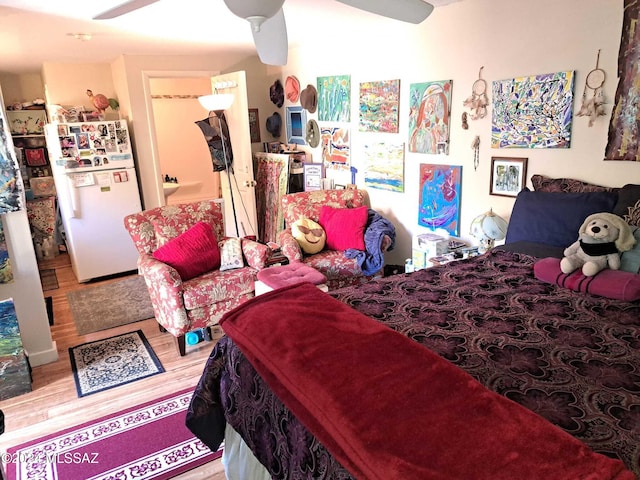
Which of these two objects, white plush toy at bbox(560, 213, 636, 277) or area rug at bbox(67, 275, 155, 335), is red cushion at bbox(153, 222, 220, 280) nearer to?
Result: area rug at bbox(67, 275, 155, 335)

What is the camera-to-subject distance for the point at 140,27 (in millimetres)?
3414

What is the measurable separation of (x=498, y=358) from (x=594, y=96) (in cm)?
184

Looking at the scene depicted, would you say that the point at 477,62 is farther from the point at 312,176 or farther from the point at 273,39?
the point at 312,176

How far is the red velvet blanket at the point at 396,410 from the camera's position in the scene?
104 centimetres

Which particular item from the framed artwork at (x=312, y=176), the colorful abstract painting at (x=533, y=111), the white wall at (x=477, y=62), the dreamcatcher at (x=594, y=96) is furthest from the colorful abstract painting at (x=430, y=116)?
the framed artwork at (x=312, y=176)

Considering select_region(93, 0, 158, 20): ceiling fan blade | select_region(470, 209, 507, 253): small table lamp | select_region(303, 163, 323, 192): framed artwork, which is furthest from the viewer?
select_region(303, 163, 323, 192): framed artwork

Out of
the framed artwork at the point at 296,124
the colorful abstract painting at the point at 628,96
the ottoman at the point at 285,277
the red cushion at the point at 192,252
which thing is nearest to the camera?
the colorful abstract painting at the point at 628,96

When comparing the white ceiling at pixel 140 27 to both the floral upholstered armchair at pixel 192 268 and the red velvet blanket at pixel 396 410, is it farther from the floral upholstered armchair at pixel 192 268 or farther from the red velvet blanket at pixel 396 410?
the red velvet blanket at pixel 396 410

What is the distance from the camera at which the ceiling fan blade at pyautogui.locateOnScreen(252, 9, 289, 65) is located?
83.1 inches

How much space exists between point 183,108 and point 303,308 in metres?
6.12

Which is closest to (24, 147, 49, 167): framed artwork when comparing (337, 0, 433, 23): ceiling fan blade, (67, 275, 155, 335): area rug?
(67, 275, 155, 335): area rug

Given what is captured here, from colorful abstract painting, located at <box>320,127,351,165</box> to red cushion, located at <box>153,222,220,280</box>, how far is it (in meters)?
1.63

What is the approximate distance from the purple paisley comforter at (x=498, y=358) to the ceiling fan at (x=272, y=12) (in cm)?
120

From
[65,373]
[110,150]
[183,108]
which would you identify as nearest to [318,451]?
[65,373]
